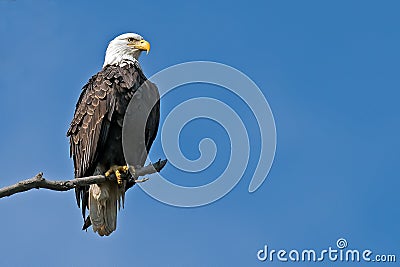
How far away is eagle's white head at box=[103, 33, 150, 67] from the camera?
9.95m

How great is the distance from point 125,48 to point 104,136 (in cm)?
164

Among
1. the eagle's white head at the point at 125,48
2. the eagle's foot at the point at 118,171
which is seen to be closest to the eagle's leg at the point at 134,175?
the eagle's foot at the point at 118,171

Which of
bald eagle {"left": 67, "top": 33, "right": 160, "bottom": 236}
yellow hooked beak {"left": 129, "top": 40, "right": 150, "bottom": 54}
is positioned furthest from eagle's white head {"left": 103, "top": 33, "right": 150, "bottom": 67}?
bald eagle {"left": 67, "top": 33, "right": 160, "bottom": 236}

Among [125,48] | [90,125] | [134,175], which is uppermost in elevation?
[125,48]

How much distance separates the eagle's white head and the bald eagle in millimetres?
599

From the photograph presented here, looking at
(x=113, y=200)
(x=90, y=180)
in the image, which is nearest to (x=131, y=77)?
(x=113, y=200)

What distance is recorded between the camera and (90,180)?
6.74 metres

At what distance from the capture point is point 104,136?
883 cm

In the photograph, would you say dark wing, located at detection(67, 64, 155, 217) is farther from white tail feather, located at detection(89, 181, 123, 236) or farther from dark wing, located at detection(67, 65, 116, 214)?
→ white tail feather, located at detection(89, 181, 123, 236)

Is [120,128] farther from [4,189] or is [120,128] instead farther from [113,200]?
[4,189]

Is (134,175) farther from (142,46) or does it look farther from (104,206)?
(142,46)

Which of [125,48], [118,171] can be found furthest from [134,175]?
[125,48]

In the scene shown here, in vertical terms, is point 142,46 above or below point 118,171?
above

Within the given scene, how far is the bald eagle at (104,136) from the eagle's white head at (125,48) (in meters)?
0.60
